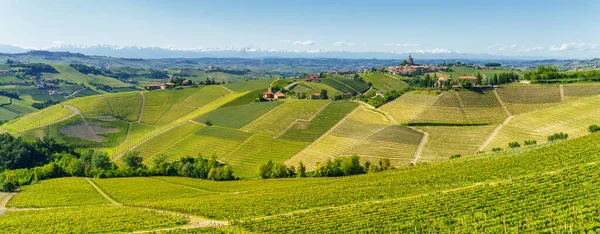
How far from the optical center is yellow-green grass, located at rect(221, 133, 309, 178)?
326 ft

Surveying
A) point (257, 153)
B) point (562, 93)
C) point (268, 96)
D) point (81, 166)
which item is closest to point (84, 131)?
point (81, 166)

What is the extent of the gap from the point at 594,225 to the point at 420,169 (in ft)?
129

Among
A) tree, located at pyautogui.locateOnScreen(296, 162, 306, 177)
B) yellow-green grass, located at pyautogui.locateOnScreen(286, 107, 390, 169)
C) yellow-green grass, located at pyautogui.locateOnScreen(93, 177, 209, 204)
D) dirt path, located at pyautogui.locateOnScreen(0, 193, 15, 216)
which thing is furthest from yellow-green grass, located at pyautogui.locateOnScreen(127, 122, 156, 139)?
tree, located at pyautogui.locateOnScreen(296, 162, 306, 177)

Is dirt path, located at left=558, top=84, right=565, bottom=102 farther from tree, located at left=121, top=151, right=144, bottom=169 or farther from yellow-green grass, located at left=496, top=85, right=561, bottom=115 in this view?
tree, located at left=121, top=151, right=144, bottom=169

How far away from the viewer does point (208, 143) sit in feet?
397

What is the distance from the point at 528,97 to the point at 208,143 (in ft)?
382

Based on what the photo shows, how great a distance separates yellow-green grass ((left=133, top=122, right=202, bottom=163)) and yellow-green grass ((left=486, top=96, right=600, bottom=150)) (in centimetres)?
10234

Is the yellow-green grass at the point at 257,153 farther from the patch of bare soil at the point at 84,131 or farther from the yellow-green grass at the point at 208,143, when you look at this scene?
the patch of bare soil at the point at 84,131

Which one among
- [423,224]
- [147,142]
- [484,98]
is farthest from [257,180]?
[484,98]

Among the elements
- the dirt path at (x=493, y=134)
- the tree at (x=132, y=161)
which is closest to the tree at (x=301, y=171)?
the dirt path at (x=493, y=134)

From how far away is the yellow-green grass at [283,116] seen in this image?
127188mm

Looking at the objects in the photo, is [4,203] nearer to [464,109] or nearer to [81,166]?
[81,166]

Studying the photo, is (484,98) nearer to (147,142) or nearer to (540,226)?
(540,226)

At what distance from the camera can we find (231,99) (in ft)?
618
